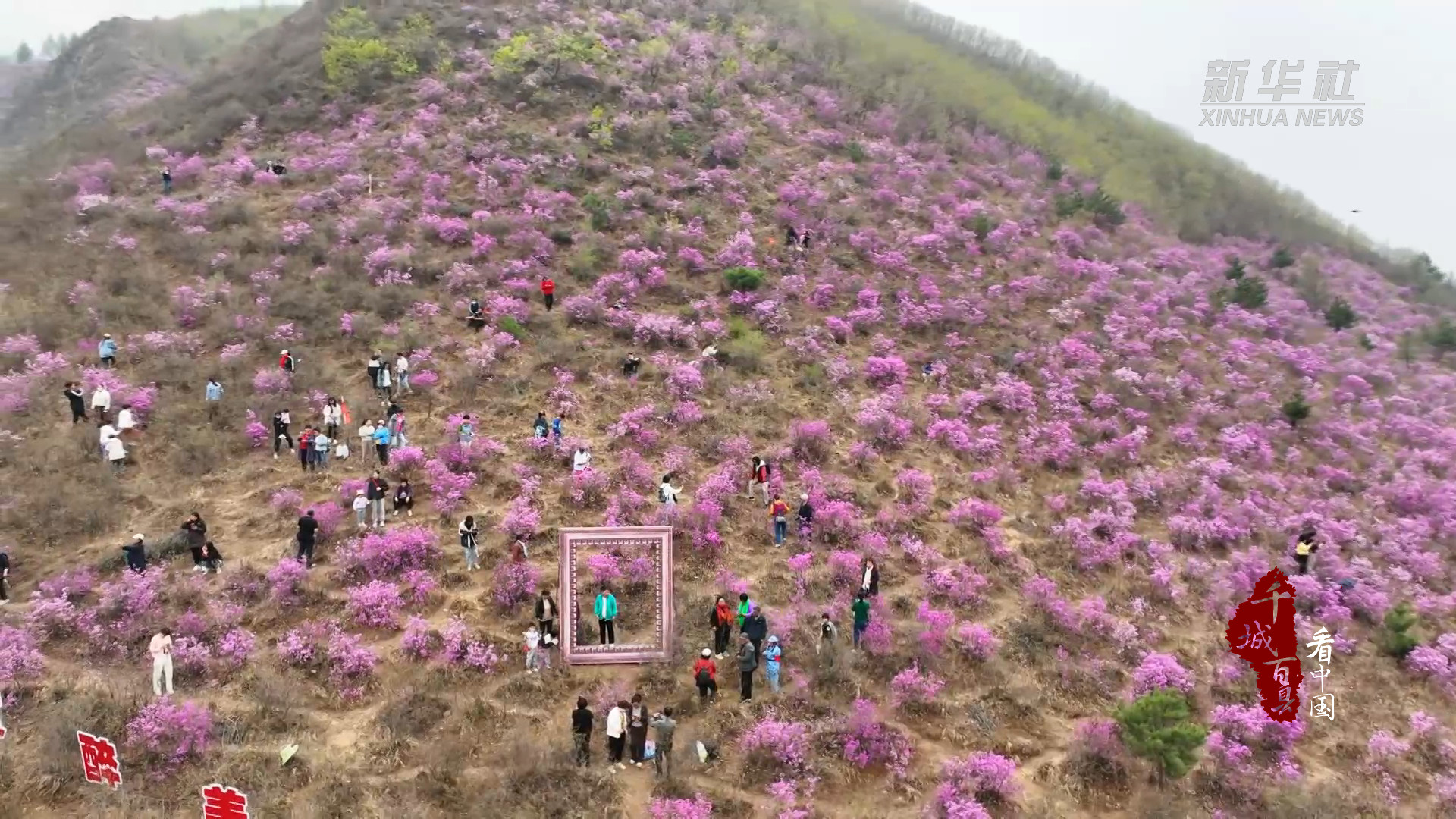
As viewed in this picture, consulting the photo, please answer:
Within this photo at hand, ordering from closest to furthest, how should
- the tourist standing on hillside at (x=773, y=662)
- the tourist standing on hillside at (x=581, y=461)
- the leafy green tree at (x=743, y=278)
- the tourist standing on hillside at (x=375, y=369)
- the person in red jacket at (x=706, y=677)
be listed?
1. the person in red jacket at (x=706, y=677)
2. the tourist standing on hillside at (x=773, y=662)
3. the tourist standing on hillside at (x=581, y=461)
4. the tourist standing on hillside at (x=375, y=369)
5. the leafy green tree at (x=743, y=278)

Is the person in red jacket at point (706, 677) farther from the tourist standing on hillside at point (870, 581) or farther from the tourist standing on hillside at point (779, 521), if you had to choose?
the tourist standing on hillside at point (779, 521)

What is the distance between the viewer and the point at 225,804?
9789 millimetres

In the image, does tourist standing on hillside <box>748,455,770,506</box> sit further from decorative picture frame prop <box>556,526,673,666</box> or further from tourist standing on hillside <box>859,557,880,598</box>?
decorative picture frame prop <box>556,526,673,666</box>

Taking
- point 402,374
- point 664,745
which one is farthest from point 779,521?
point 402,374

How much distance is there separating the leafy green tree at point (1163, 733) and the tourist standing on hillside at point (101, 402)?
2371 centimetres

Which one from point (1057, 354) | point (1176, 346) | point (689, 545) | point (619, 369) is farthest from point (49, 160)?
point (1176, 346)

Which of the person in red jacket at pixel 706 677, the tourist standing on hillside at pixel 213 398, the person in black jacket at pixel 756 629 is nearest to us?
the person in red jacket at pixel 706 677

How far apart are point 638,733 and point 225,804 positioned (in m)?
5.60

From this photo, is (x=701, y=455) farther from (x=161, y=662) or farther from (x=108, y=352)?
(x=108, y=352)

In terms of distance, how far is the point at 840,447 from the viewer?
22.7 meters

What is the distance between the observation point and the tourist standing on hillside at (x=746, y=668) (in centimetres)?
1430

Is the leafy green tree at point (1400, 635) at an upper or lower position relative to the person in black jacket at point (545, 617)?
lower

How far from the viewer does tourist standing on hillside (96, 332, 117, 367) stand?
72.4 feet

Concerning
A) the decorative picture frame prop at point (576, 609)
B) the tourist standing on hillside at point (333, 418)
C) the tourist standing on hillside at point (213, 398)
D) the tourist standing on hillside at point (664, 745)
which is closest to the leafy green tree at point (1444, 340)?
the decorative picture frame prop at point (576, 609)
